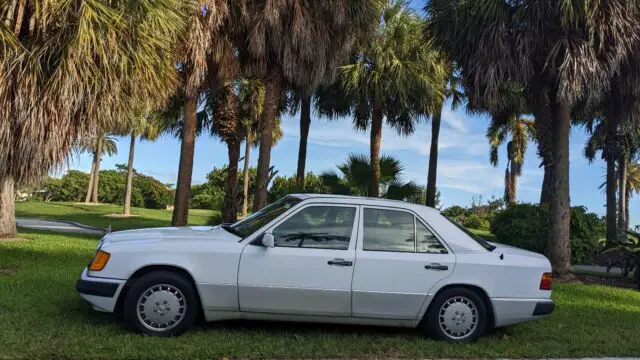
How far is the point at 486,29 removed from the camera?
1184 centimetres

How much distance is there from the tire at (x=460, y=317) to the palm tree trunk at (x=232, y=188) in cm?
1052

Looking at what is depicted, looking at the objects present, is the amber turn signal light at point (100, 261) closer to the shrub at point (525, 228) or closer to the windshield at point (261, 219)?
the windshield at point (261, 219)

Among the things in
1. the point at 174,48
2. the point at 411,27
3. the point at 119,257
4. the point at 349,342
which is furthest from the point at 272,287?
the point at 411,27

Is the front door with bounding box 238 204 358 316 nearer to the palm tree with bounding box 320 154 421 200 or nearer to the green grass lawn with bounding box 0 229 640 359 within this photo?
the green grass lawn with bounding box 0 229 640 359

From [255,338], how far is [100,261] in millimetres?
1705

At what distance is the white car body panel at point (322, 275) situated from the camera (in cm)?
535

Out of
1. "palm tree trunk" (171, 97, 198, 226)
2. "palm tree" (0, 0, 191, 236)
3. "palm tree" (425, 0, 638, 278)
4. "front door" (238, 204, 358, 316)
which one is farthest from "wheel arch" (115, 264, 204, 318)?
"palm tree trunk" (171, 97, 198, 226)

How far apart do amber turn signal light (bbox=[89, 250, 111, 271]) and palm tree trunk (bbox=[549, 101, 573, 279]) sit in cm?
993

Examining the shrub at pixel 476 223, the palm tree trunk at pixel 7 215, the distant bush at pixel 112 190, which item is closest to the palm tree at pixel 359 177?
the palm tree trunk at pixel 7 215

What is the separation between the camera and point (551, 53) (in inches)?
453

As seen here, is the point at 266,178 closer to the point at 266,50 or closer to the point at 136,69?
the point at 266,50

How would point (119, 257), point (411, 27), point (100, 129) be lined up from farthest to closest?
point (411, 27) → point (100, 129) → point (119, 257)

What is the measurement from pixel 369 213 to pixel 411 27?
47.9ft

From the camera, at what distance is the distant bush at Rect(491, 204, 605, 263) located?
44.6 ft
